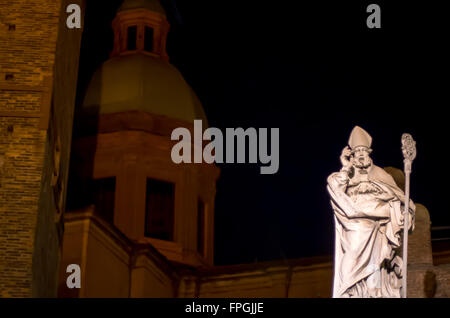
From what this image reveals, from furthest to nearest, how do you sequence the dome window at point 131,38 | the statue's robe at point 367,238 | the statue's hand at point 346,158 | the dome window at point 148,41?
1. the dome window at point 148,41
2. the dome window at point 131,38
3. the statue's hand at point 346,158
4. the statue's robe at point 367,238

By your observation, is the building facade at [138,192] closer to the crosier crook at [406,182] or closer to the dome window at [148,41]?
the dome window at [148,41]

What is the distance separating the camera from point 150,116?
45656 millimetres

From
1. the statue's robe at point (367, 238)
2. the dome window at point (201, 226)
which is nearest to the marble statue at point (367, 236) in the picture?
the statue's robe at point (367, 238)

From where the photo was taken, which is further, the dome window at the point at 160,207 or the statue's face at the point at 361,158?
the dome window at the point at 160,207

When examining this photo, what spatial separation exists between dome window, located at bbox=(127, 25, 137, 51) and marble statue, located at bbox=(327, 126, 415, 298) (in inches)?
1060

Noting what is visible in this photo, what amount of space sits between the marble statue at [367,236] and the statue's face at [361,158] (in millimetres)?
277

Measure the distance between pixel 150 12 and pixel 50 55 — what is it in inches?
806

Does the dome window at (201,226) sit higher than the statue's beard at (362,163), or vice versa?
the dome window at (201,226)

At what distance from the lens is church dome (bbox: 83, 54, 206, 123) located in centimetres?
4588

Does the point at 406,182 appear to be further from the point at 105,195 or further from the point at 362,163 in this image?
the point at 105,195

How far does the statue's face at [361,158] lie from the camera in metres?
22.3

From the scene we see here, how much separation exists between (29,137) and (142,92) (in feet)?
60.1

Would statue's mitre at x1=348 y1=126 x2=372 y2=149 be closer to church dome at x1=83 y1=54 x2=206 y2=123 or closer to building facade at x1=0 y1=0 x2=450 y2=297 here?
building facade at x1=0 y1=0 x2=450 y2=297
